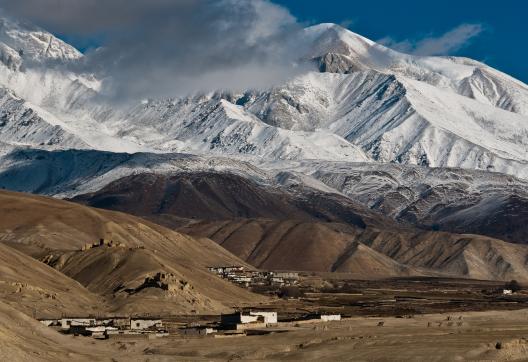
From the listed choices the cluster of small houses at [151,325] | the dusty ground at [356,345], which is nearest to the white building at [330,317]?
the cluster of small houses at [151,325]

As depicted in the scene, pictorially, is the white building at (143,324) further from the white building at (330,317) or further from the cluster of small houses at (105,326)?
the white building at (330,317)

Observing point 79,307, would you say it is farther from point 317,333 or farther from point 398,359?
point 398,359

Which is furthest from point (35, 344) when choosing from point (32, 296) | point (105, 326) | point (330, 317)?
point (330, 317)

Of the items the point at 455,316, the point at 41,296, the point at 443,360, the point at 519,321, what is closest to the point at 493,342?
the point at 443,360

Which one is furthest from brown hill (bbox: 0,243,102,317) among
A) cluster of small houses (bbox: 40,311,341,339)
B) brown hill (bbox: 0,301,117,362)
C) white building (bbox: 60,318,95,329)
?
brown hill (bbox: 0,301,117,362)

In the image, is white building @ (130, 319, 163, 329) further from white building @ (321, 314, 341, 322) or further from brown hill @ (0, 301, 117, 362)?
brown hill @ (0, 301, 117, 362)

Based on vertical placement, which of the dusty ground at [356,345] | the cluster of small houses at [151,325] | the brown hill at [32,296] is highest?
the brown hill at [32,296]
